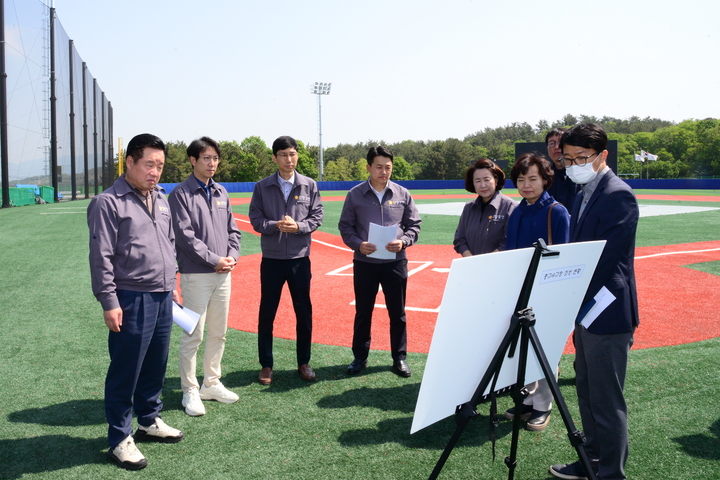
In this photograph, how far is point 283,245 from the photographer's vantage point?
5.15 m

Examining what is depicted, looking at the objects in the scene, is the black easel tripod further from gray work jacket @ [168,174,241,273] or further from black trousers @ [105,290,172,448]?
gray work jacket @ [168,174,241,273]

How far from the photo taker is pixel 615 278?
3.05 m

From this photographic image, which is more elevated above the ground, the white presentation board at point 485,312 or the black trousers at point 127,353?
the white presentation board at point 485,312

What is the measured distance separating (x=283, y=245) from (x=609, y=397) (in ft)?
10.2

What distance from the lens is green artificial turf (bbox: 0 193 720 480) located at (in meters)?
3.54

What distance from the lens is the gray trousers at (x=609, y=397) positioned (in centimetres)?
307

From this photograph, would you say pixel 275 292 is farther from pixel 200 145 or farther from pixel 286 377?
pixel 200 145

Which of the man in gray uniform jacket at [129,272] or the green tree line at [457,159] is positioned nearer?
the man in gray uniform jacket at [129,272]

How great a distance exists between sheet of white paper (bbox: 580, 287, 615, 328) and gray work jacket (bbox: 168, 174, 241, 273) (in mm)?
2939

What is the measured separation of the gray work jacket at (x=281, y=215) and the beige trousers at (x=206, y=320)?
1.97 feet

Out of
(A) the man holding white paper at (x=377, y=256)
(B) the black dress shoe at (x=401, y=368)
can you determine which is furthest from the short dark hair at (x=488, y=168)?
(B) the black dress shoe at (x=401, y=368)

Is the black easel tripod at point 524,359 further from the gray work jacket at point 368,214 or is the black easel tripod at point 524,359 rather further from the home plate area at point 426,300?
the home plate area at point 426,300

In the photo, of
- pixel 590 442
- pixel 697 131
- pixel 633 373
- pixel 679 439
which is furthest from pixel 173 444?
pixel 697 131

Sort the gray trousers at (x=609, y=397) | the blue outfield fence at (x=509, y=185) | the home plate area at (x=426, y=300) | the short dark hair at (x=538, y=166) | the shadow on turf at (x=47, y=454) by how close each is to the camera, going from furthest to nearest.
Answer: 1. the blue outfield fence at (x=509, y=185)
2. the home plate area at (x=426, y=300)
3. the short dark hair at (x=538, y=166)
4. the shadow on turf at (x=47, y=454)
5. the gray trousers at (x=609, y=397)
